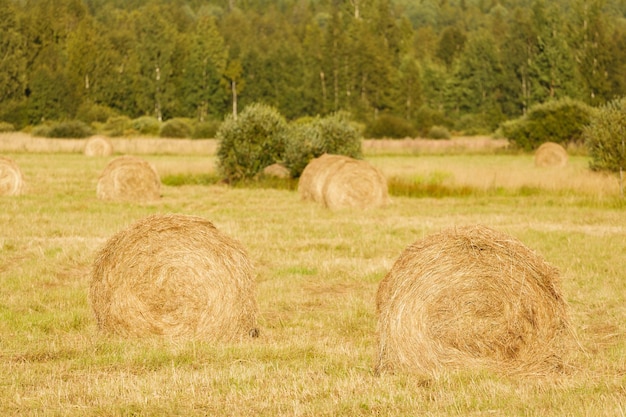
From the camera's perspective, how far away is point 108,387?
810 centimetres

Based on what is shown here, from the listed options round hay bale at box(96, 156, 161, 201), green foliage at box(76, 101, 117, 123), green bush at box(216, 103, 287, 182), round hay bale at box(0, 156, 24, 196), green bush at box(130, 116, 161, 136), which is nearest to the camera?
round hay bale at box(96, 156, 161, 201)

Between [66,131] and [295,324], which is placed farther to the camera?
[66,131]

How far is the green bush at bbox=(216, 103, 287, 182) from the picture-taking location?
3322 cm

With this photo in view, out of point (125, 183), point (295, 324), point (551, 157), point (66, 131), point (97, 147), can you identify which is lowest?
point (295, 324)

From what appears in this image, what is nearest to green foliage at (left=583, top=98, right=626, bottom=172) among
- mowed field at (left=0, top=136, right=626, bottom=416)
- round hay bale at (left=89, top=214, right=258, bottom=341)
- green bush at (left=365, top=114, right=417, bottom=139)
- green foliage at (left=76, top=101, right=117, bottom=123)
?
mowed field at (left=0, top=136, right=626, bottom=416)

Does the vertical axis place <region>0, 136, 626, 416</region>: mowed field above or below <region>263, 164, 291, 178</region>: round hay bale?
below

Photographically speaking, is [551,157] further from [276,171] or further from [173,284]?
[173,284]

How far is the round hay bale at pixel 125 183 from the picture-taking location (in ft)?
86.3

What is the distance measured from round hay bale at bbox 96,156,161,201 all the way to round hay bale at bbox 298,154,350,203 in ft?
14.7

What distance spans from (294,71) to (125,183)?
74.5m

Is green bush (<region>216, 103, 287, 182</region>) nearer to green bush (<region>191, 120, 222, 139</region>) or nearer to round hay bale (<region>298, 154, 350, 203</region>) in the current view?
round hay bale (<region>298, 154, 350, 203</region>)

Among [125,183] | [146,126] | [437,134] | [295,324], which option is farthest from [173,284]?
[146,126]

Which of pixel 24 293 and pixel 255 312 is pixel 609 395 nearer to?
pixel 255 312

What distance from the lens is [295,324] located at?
11453 millimetres
